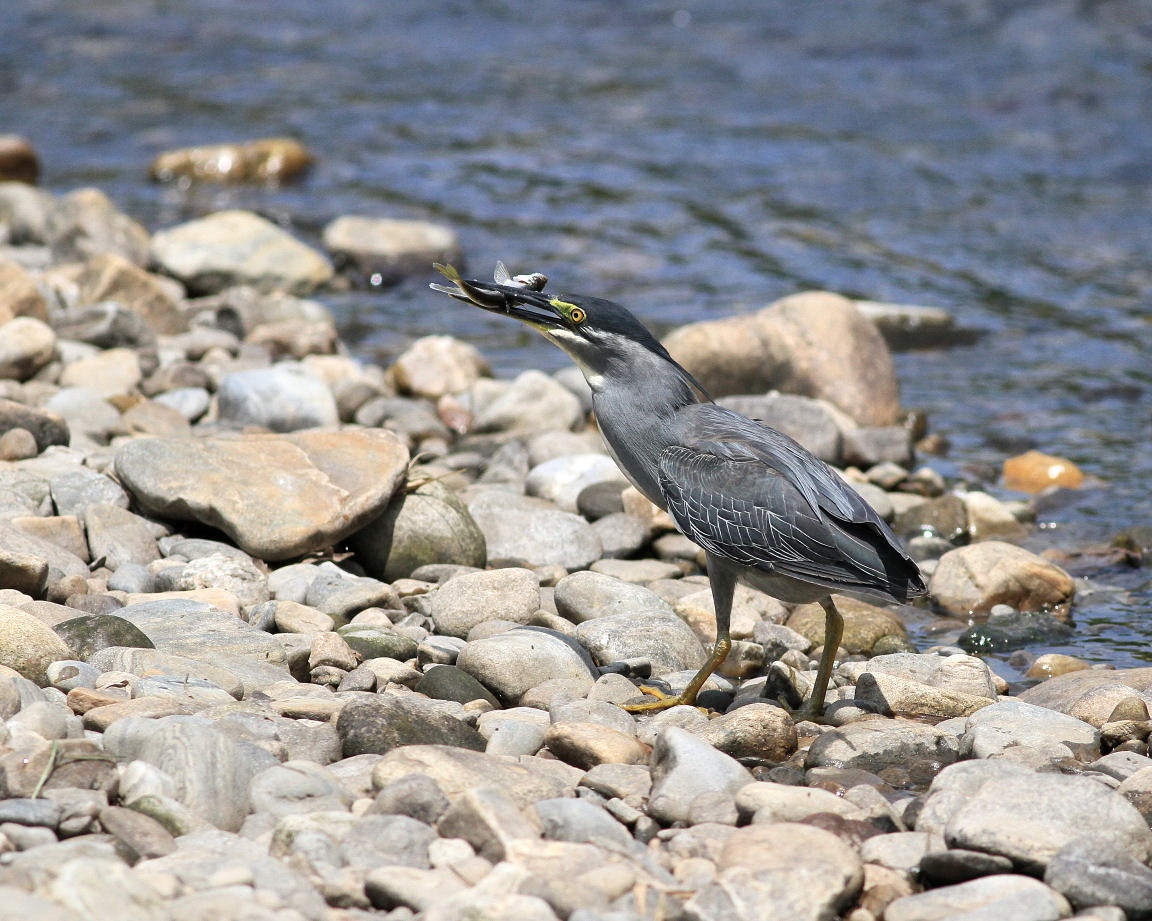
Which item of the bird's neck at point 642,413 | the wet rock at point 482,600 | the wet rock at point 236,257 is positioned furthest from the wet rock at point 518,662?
the wet rock at point 236,257

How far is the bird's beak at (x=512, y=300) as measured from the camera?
18.0 ft

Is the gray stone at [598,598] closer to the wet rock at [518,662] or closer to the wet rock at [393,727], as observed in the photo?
the wet rock at [518,662]

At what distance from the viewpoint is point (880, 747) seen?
15.6 feet

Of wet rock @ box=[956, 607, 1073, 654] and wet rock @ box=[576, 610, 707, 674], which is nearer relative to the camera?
wet rock @ box=[576, 610, 707, 674]

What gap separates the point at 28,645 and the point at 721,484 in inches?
99.5

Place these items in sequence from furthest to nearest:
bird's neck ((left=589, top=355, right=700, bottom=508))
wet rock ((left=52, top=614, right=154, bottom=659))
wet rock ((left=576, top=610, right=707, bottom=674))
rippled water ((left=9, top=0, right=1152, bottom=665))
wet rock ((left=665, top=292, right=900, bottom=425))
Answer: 1. rippled water ((left=9, top=0, right=1152, bottom=665))
2. wet rock ((left=665, top=292, right=900, bottom=425))
3. wet rock ((left=576, top=610, right=707, bottom=674))
4. bird's neck ((left=589, top=355, right=700, bottom=508))
5. wet rock ((left=52, top=614, right=154, bottom=659))

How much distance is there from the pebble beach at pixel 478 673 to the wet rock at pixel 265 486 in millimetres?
18

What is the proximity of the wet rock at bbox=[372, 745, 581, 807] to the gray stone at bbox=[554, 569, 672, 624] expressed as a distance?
1.72 meters

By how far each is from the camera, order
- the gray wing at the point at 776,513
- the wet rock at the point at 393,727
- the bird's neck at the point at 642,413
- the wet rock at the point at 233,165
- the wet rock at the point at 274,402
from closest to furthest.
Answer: the wet rock at the point at 393,727 < the gray wing at the point at 776,513 < the bird's neck at the point at 642,413 < the wet rock at the point at 274,402 < the wet rock at the point at 233,165

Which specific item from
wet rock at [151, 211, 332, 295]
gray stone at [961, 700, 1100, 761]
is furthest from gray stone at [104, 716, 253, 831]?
wet rock at [151, 211, 332, 295]

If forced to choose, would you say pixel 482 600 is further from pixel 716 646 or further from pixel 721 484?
pixel 721 484

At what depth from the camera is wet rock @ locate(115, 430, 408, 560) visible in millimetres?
6070

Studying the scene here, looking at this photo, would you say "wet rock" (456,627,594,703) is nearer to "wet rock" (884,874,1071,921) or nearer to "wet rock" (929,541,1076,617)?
"wet rock" (884,874,1071,921)

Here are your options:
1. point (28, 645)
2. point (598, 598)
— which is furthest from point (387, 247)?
point (28, 645)
